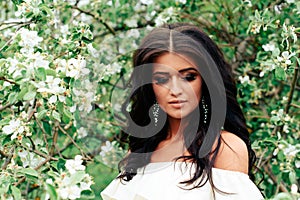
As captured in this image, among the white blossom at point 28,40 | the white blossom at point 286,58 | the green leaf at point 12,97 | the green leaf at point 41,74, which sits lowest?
the green leaf at point 12,97

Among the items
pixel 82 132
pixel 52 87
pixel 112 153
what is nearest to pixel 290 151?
pixel 112 153

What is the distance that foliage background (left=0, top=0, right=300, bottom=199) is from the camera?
1.79 meters

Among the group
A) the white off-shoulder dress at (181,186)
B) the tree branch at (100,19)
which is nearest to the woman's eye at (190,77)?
the white off-shoulder dress at (181,186)

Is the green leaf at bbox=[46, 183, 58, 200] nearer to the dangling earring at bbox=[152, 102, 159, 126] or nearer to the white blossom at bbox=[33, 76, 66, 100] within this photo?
the white blossom at bbox=[33, 76, 66, 100]

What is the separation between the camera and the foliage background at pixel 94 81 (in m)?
1.79

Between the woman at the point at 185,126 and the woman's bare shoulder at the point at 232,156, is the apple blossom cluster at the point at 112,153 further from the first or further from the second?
the woman's bare shoulder at the point at 232,156

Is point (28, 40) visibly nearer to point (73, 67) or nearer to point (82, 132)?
point (73, 67)

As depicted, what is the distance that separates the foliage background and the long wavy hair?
0.58 feet

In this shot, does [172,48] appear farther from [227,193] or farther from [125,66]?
[125,66]

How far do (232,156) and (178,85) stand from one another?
276 mm

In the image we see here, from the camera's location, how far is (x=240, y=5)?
8.84ft

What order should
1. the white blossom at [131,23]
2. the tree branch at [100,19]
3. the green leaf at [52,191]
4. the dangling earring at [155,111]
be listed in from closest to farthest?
the green leaf at [52,191] < the dangling earring at [155,111] < the tree branch at [100,19] < the white blossom at [131,23]

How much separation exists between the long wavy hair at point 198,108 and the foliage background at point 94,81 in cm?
18

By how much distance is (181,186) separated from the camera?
194 centimetres
